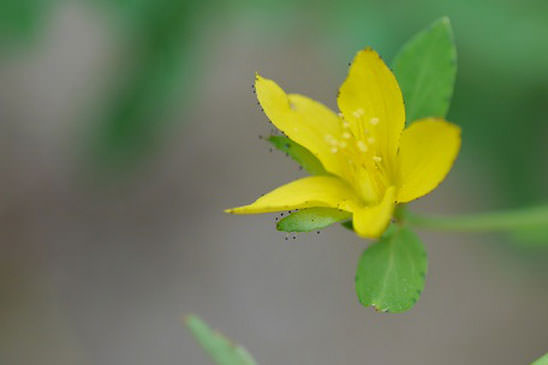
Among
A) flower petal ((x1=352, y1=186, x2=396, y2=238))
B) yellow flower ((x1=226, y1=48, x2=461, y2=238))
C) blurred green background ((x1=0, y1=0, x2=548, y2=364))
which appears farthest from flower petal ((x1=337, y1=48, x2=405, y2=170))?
blurred green background ((x1=0, y1=0, x2=548, y2=364))

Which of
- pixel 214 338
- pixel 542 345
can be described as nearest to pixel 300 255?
pixel 542 345

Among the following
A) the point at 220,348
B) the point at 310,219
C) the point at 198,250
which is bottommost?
the point at 198,250

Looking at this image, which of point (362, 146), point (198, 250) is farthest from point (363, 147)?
point (198, 250)

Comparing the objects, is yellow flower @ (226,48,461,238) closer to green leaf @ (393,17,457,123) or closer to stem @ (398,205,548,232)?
green leaf @ (393,17,457,123)

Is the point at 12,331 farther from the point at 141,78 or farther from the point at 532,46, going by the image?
the point at 532,46

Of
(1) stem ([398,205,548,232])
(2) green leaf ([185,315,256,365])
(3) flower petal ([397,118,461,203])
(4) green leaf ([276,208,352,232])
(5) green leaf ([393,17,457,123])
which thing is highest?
(5) green leaf ([393,17,457,123])

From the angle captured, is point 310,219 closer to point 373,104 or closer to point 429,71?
point 373,104

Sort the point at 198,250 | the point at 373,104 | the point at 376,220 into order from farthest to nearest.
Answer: the point at 198,250 < the point at 373,104 < the point at 376,220
